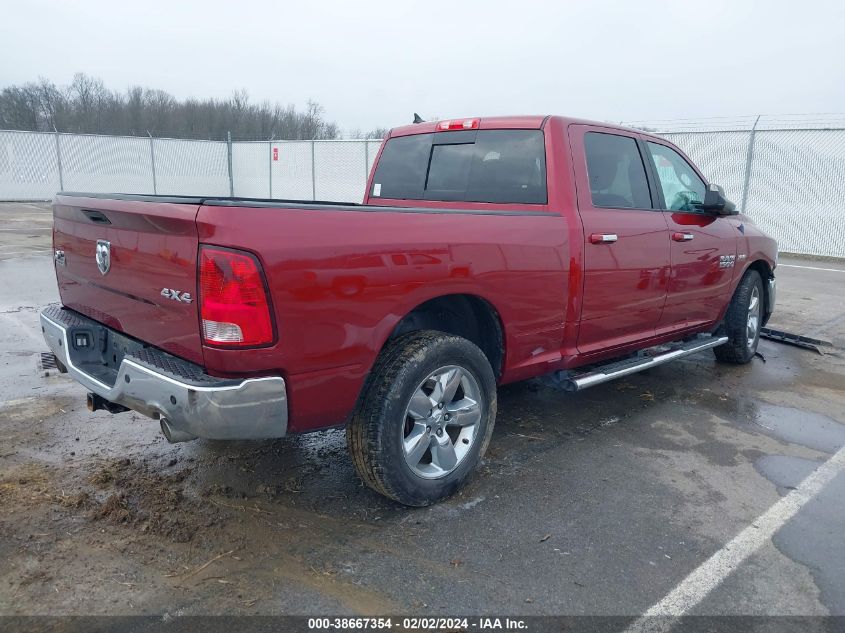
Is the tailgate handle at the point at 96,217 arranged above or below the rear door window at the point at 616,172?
below

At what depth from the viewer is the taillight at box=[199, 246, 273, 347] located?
2.44 m

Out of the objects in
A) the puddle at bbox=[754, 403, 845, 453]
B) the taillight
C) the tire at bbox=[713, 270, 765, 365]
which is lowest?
the puddle at bbox=[754, 403, 845, 453]

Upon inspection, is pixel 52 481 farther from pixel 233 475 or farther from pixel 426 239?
pixel 426 239

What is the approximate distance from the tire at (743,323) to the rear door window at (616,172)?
1720 millimetres

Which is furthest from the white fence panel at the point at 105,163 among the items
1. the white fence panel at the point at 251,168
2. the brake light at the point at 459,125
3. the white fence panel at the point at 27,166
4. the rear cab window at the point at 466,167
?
the brake light at the point at 459,125

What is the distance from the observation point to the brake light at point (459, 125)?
4328mm

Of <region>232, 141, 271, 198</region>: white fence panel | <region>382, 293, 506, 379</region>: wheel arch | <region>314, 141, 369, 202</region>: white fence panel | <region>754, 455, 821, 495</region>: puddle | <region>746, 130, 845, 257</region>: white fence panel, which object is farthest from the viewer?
<region>232, 141, 271, 198</region>: white fence panel

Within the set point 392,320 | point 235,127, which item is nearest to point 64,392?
point 392,320

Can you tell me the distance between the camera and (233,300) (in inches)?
97.1

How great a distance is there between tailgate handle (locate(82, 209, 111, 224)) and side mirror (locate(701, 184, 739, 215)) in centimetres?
386

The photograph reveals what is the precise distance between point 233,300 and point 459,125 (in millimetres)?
2458

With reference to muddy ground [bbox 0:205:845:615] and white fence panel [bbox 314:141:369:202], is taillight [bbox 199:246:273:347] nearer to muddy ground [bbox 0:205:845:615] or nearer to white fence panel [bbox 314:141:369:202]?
muddy ground [bbox 0:205:845:615]

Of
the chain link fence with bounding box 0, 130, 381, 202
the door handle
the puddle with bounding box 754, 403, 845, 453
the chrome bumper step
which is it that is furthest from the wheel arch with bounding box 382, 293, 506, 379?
the chain link fence with bounding box 0, 130, 381, 202

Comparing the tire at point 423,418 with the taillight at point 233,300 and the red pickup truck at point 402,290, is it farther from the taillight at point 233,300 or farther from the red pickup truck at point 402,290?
the taillight at point 233,300
